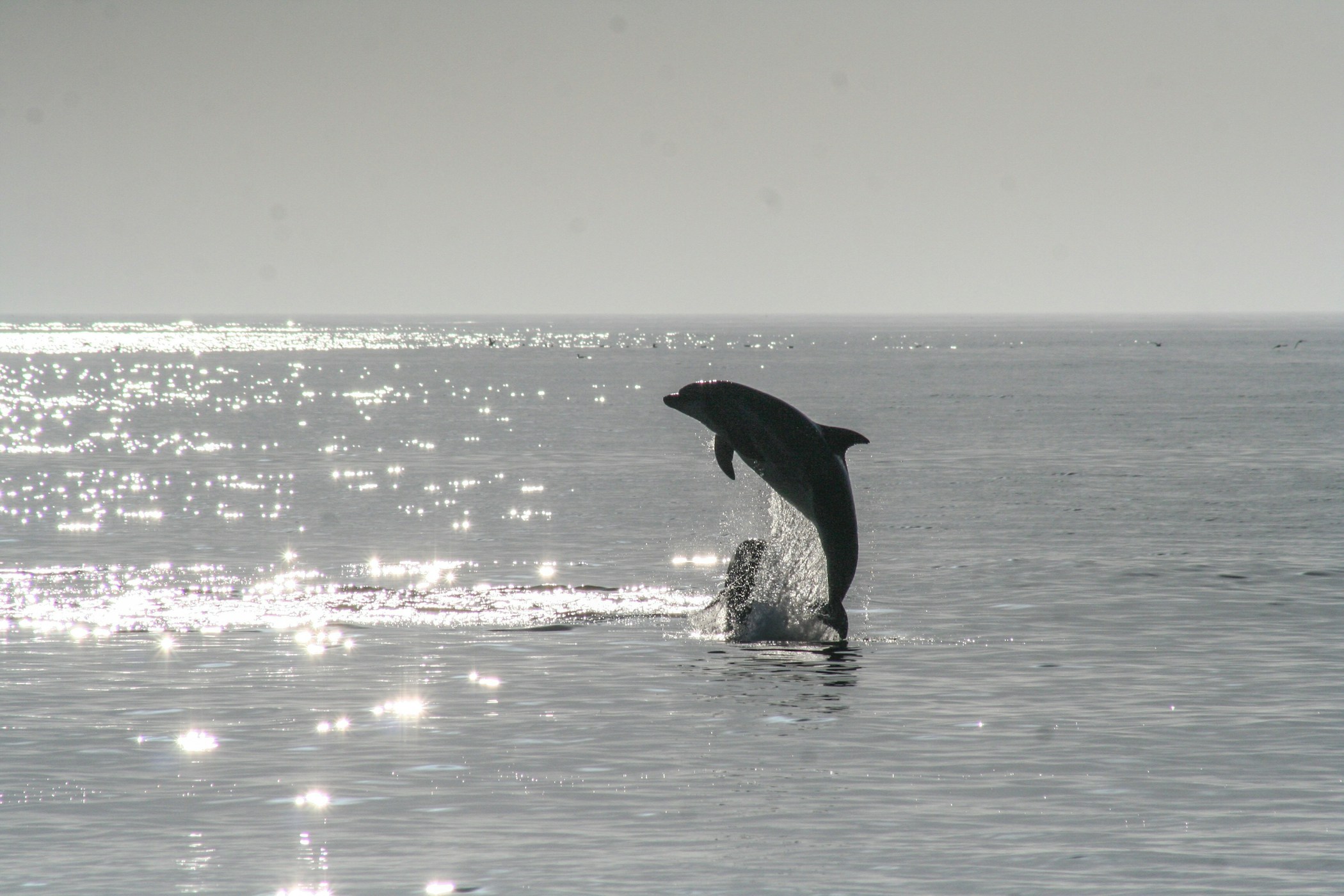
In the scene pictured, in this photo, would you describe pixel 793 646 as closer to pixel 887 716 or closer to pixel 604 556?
pixel 887 716

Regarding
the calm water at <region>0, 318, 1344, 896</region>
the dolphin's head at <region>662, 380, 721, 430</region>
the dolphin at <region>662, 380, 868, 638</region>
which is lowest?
the calm water at <region>0, 318, 1344, 896</region>

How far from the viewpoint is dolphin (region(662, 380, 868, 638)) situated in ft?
65.1

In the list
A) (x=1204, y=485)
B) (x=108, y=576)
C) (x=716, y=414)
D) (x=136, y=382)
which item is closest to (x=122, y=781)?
(x=716, y=414)

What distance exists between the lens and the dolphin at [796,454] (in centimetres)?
1983

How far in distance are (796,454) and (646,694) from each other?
381cm

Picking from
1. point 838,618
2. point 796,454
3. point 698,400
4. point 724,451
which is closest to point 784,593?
point 838,618

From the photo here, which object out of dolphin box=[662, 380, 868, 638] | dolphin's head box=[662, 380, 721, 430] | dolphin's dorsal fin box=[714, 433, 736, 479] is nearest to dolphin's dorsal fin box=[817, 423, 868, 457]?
dolphin box=[662, 380, 868, 638]

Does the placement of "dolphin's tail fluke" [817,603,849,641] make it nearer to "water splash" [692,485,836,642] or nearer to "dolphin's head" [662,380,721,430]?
"water splash" [692,485,836,642]

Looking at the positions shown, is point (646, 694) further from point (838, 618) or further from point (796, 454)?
point (796, 454)

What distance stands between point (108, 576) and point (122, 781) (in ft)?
44.3

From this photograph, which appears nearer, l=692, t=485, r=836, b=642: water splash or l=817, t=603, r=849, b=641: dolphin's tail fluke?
l=817, t=603, r=849, b=641: dolphin's tail fluke

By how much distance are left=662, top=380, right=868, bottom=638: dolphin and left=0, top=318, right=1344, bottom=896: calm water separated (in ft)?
4.24

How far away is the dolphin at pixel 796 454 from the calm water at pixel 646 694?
4.24 ft

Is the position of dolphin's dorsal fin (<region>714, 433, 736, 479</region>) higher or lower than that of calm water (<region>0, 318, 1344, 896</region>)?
higher
